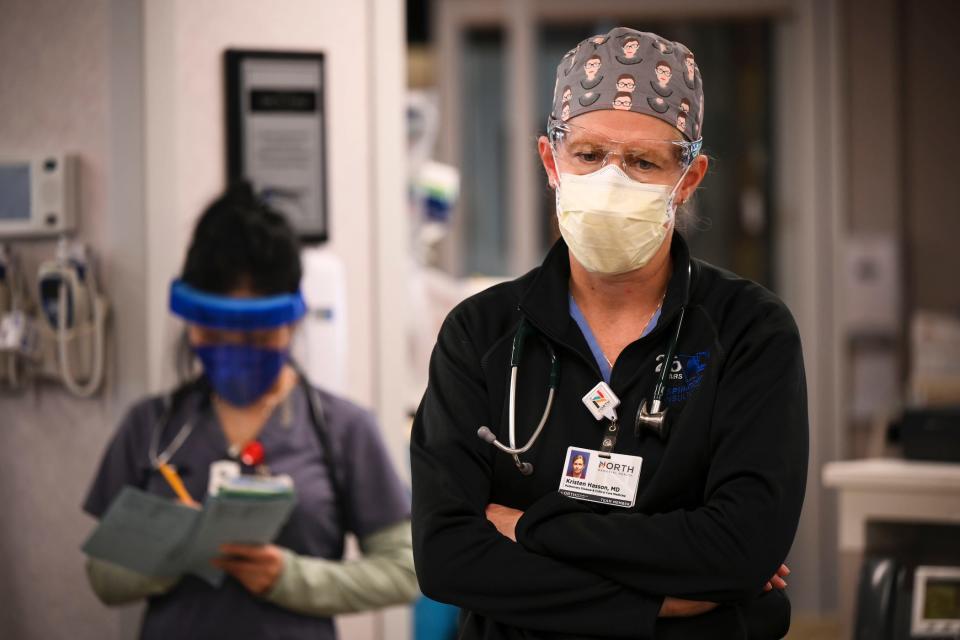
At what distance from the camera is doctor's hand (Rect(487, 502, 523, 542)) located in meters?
1.41

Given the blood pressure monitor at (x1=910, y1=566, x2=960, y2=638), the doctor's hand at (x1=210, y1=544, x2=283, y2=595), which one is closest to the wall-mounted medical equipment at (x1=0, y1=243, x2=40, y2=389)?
the doctor's hand at (x1=210, y1=544, x2=283, y2=595)

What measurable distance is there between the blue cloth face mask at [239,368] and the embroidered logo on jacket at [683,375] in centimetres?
88

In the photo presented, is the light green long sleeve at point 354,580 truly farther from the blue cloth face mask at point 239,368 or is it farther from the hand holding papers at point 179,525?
the blue cloth face mask at point 239,368

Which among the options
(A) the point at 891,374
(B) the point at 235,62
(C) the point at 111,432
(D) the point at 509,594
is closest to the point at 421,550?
(D) the point at 509,594

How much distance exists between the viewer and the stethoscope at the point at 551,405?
53.9 inches

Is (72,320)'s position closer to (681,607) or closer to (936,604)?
(681,607)

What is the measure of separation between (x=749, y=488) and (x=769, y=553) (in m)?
0.08

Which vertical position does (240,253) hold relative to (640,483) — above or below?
above

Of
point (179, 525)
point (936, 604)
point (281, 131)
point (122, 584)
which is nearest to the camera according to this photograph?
point (179, 525)

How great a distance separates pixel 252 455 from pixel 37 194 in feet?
1.91

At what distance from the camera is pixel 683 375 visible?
4.62 feet

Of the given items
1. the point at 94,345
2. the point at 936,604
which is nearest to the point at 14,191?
the point at 94,345

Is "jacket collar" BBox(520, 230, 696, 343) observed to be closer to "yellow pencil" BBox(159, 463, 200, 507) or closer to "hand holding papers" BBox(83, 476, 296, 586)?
"hand holding papers" BBox(83, 476, 296, 586)

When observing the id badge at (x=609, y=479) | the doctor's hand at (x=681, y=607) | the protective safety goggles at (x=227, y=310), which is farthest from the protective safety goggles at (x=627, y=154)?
the protective safety goggles at (x=227, y=310)
